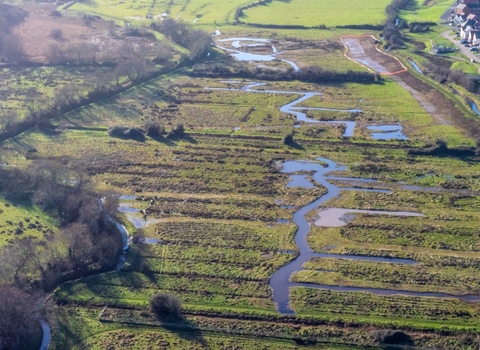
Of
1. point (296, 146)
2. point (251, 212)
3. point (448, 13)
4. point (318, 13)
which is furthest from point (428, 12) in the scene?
point (251, 212)

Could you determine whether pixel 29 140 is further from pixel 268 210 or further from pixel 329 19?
pixel 329 19

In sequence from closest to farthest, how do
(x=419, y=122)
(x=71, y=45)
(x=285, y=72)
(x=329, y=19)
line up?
(x=419, y=122) < (x=285, y=72) < (x=71, y=45) < (x=329, y=19)

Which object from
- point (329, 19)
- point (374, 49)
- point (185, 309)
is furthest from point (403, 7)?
point (185, 309)

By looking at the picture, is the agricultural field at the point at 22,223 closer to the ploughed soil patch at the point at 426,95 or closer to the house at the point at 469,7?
the ploughed soil patch at the point at 426,95

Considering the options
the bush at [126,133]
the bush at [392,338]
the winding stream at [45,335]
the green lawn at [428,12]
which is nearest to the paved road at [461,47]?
the green lawn at [428,12]

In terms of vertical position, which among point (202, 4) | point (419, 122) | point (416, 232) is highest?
point (202, 4)

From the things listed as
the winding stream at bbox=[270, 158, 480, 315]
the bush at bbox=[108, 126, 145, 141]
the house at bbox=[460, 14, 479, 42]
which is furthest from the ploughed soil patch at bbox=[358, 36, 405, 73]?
the bush at bbox=[108, 126, 145, 141]

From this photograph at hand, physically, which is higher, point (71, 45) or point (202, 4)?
point (202, 4)
